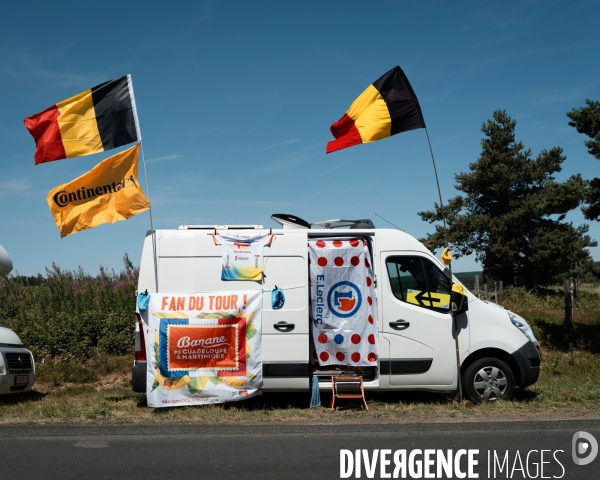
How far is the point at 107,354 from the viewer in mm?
12891

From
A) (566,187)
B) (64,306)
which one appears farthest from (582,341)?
(64,306)

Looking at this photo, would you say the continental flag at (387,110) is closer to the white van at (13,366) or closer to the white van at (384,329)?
the white van at (384,329)

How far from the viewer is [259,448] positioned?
6102 millimetres

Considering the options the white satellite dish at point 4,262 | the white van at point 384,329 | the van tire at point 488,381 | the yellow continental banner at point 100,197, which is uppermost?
the yellow continental banner at point 100,197

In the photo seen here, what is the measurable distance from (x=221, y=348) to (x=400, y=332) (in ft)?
8.37

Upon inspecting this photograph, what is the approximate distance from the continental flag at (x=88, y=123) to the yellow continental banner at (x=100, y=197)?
→ 42 cm

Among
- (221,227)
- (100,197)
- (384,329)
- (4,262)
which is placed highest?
(100,197)

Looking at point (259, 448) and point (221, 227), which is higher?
point (221, 227)

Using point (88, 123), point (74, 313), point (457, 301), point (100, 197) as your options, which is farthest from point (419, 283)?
point (74, 313)

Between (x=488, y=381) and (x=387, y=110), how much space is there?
426 cm

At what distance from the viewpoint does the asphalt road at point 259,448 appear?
5.29 meters

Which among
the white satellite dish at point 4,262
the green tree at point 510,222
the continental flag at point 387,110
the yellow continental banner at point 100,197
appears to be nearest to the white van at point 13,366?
the white satellite dish at point 4,262

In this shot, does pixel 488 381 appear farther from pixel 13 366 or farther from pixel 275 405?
pixel 13 366

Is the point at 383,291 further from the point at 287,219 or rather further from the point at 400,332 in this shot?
the point at 287,219
